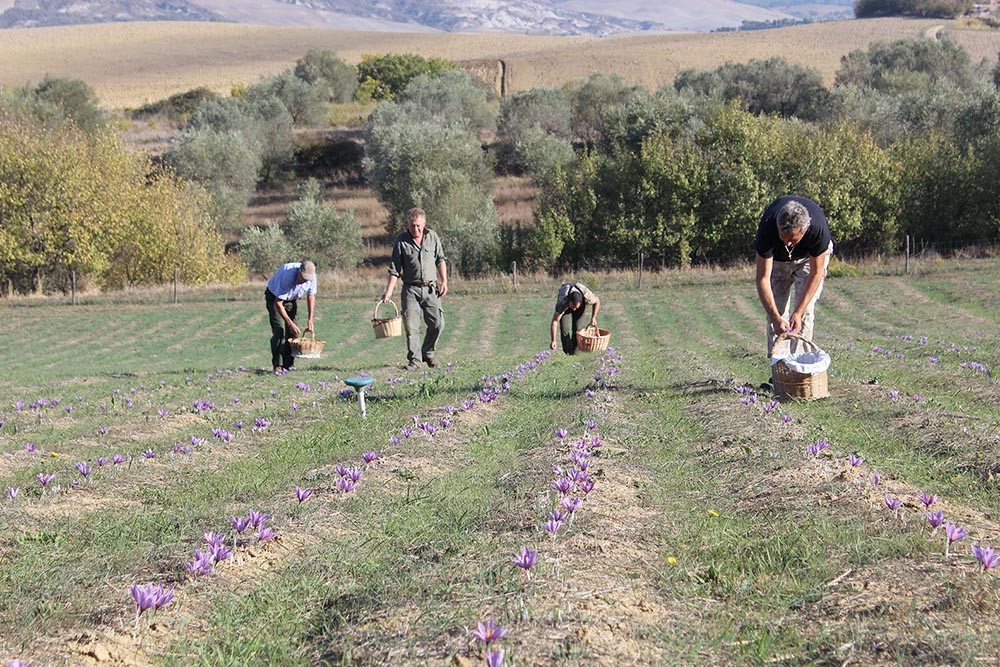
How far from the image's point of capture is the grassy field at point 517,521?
147 inches

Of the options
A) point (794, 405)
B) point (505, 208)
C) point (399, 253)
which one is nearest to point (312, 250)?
point (505, 208)

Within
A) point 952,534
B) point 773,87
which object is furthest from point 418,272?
point 773,87

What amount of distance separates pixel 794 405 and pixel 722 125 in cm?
4462

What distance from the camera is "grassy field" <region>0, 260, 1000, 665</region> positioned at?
3.73 meters

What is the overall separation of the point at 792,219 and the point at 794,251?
87 cm

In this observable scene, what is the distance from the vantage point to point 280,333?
1516 centimetres

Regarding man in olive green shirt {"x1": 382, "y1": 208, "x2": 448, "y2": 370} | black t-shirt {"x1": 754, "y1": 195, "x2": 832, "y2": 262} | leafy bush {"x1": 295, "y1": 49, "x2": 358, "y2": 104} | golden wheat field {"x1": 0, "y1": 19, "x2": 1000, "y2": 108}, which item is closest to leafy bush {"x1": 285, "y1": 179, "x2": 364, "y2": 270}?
man in olive green shirt {"x1": 382, "y1": 208, "x2": 448, "y2": 370}

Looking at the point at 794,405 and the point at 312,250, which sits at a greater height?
the point at 794,405

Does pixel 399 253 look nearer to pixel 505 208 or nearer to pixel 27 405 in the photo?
pixel 27 405

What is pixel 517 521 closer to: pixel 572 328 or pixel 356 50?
pixel 572 328

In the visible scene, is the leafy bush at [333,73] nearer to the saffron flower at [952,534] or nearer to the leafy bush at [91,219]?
the leafy bush at [91,219]

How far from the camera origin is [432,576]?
435cm

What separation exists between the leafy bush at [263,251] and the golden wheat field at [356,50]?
67560 mm

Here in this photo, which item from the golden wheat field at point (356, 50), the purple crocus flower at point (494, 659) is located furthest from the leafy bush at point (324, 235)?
the golden wheat field at point (356, 50)
